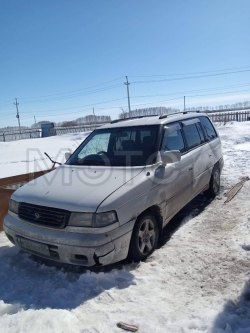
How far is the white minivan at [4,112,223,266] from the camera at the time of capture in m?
3.51

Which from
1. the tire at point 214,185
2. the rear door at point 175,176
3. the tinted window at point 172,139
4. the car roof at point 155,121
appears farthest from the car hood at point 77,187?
the tire at point 214,185

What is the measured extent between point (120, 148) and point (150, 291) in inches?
90.0

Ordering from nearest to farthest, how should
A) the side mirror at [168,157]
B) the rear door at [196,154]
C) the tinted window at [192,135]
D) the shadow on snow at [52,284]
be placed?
the shadow on snow at [52,284], the side mirror at [168,157], the rear door at [196,154], the tinted window at [192,135]

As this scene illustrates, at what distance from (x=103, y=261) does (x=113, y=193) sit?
2.54 feet

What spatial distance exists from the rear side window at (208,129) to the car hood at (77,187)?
2.88 m

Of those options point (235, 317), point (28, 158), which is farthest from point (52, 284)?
point (28, 158)

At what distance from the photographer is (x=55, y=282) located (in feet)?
11.9

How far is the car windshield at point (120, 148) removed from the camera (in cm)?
461

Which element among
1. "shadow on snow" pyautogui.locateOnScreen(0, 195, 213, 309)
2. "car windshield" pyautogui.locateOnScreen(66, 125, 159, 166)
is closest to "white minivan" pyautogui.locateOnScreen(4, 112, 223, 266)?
"car windshield" pyautogui.locateOnScreen(66, 125, 159, 166)

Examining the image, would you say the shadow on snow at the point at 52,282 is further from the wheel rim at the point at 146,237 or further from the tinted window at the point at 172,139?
the tinted window at the point at 172,139

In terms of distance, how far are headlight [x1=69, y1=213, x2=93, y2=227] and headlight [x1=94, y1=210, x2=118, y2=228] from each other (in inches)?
2.7

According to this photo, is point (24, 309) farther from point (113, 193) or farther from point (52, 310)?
point (113, 193)

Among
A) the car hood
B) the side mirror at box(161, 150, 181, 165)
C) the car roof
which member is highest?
the car roof

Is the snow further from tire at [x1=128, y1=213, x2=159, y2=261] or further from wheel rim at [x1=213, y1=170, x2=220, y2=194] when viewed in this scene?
tire at [x1=128, y1=213, x2=159, y2=261]
